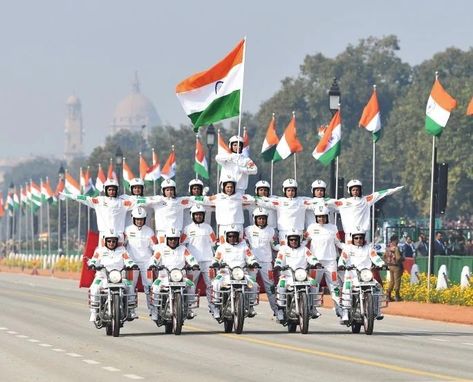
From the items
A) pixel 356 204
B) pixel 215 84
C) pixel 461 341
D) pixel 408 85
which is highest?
pixel 408 85

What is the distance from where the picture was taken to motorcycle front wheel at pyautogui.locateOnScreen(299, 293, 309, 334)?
2878 cm

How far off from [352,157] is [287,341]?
12369 centimetres

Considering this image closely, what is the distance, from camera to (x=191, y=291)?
28.8m

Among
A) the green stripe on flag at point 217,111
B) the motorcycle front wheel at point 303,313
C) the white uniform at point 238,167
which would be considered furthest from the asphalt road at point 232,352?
the green stripe on flag at point 217,111

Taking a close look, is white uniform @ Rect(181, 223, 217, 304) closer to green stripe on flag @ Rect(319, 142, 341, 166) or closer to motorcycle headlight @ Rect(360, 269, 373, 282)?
motorcycle headlight @ Rect(360, 269, 373, 282)

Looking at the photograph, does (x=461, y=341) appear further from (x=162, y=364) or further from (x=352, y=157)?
(x=352, y=157)

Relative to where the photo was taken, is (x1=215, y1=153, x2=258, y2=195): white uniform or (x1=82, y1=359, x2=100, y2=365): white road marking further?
(x1=215, y1=153, x2=258, y2=195): white uniform

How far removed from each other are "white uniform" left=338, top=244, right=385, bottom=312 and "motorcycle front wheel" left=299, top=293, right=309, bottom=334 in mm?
641

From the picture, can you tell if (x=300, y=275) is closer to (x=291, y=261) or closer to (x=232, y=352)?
(x=291, y=261)

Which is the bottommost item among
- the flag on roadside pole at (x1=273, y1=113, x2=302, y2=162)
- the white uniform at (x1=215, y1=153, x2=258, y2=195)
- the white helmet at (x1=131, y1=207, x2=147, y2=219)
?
the white helmet at (x1=131, y1=207, x2=147, y2=219)

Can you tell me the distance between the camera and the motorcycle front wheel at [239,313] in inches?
1122

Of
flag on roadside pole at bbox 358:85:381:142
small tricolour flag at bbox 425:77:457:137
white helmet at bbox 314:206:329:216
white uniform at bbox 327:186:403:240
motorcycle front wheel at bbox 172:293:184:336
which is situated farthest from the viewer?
flag on roadside pole at bbox 358:85:381:142

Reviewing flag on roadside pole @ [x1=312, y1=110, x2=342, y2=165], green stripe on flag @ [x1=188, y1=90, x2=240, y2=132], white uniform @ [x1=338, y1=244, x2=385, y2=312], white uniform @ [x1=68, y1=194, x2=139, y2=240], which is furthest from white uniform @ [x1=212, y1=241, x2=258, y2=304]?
flag on roadside pole @ [x1=312, y1=110, x2=342, y2=165]

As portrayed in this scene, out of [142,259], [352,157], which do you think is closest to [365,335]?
[142,259]
